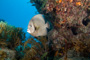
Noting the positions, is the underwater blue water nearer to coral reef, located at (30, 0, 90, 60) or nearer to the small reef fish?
the small reef fish

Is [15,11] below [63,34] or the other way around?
the other way around

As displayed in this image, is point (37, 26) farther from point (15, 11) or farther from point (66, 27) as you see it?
point (15, 11)

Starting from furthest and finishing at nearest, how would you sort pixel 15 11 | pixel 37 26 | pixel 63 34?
pixel 15 11 < pixel 37 26 < pixel 63 34

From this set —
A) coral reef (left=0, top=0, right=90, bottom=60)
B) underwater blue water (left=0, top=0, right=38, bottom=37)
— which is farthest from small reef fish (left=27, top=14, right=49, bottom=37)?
underwater blue water (left=0, top=0, right=38, bottom=37)

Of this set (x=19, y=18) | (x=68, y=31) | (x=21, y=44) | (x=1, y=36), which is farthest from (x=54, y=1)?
(x=19, y=18)

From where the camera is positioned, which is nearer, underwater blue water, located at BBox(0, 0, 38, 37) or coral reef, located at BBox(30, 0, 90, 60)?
coral reef, located at BBox(30, 0, 90, 60)

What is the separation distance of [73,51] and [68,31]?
846 millimetres

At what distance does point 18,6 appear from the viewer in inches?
4734

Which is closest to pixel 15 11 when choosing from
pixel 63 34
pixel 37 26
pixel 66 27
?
pixel 37 26

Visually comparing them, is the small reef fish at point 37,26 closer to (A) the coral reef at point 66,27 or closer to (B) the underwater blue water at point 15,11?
(A) the coral reef at point 66,27

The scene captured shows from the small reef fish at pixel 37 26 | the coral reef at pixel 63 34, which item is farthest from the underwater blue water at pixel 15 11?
the coral reef at pixel 63 34

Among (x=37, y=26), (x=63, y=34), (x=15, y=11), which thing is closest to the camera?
(x=63, y=34)

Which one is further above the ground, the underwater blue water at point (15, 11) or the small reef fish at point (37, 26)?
the underwater blue water at point (15, 11)

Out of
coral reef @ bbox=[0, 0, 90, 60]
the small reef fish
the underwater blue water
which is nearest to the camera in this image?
coral reef @ bbox=[0, 0, 90, 60]
